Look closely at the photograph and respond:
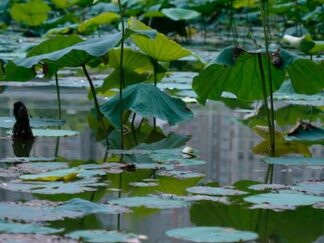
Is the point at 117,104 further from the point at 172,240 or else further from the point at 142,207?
the point at 172,240

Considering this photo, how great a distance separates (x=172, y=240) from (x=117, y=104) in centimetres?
101

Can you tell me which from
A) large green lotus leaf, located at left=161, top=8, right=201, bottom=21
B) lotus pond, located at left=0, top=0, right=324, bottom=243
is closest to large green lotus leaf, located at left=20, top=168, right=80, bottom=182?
lotus pond, located at left=0, top=0, right=324, bottom=243

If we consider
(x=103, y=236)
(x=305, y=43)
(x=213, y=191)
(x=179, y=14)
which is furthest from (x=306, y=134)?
(x=179, y=14)

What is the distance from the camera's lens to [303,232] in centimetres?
149

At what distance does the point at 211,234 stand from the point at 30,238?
0.27 metres

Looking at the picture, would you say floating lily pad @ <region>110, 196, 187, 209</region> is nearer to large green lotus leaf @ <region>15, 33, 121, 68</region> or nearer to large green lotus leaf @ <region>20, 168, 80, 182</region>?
large green lotus leaf @ <region>20, 168, 80, 182</region>

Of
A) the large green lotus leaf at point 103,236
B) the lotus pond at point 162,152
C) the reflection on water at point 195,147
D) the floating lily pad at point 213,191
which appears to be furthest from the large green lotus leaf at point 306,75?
the large green lotus leaf at point 103,236

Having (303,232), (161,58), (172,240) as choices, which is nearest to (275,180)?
(303,232)

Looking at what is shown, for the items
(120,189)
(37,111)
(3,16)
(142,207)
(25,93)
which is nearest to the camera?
(142,207)

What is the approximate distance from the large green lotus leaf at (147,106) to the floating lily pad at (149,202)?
635 millimetres

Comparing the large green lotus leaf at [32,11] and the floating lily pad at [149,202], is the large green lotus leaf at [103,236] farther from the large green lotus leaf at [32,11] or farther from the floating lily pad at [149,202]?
the large green lotus leaf at [32,11]

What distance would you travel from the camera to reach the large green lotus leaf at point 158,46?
2.42 m

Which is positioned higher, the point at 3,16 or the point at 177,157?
the point at 3,16

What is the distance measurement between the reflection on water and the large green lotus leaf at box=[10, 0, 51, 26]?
10.1 ft
